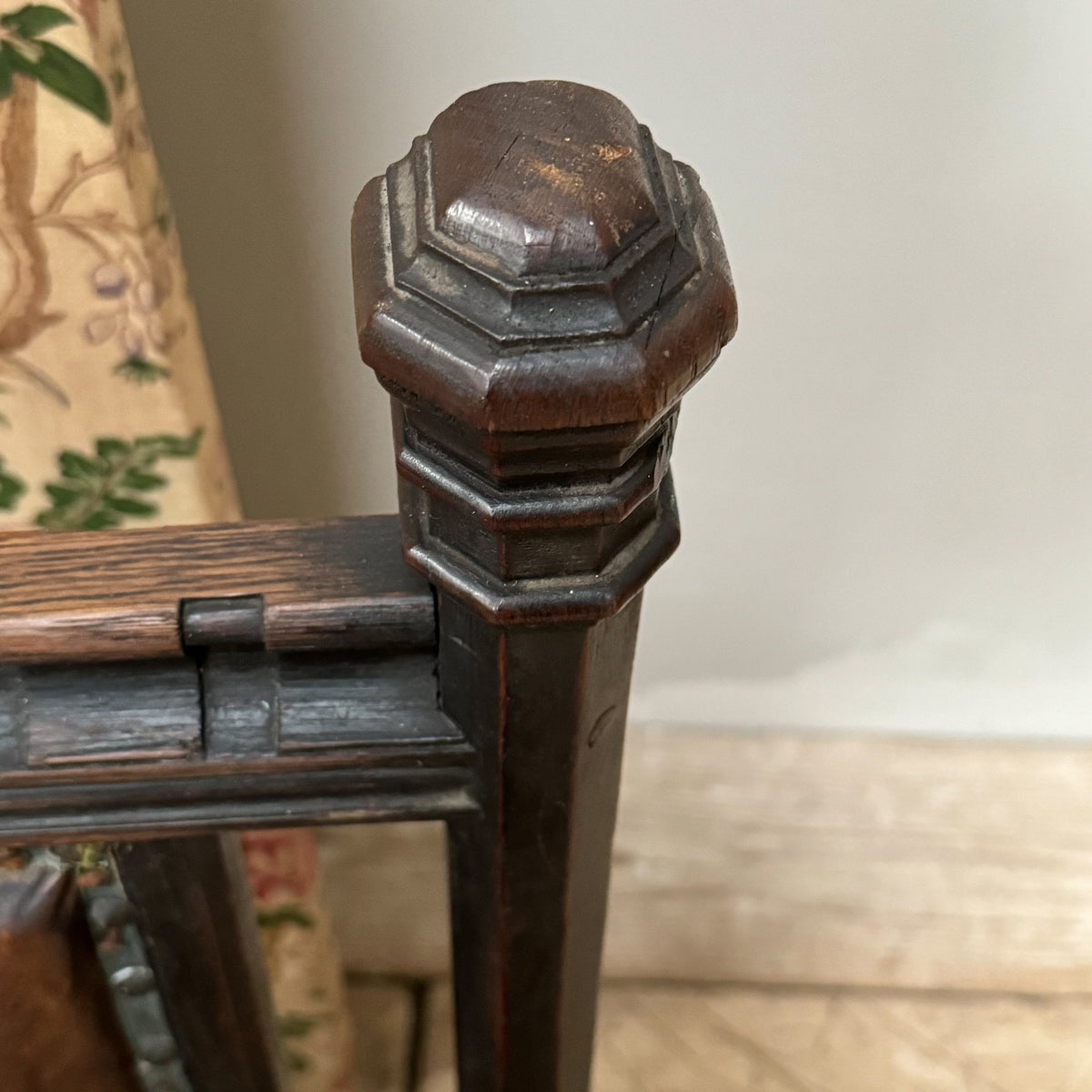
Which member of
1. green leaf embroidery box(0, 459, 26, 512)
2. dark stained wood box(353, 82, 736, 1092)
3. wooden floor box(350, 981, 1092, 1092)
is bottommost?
wooden floor box(350, 981, 1092, 1092)

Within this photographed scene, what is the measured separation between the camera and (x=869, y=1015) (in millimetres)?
948

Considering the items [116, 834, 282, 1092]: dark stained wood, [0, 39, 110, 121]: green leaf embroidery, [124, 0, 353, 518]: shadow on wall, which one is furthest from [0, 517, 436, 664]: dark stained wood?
[124, 0, 353, 518]: shadow on wall

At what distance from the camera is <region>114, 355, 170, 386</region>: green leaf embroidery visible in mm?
562

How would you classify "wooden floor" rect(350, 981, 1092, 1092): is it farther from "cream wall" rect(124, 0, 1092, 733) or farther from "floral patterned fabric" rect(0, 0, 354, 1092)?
"floral patterned fabric" rect(0, 0, 354, 1092)

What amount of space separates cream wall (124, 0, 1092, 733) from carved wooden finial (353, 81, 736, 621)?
0.35m

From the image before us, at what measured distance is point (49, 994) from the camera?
0.42m

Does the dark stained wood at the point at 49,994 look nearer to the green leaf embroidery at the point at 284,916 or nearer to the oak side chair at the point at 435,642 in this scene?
the oak side chair at the point at 435,642

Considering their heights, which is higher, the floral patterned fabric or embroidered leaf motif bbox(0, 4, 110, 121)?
embroidered leaf motif bbox(0, 4, 110, 121)

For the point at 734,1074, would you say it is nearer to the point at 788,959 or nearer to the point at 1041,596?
the point at 788,959

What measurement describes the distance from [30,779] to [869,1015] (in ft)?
2.58

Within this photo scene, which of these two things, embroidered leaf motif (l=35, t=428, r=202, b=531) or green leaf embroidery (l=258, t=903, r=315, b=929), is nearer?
embroidered leaf motif (l=35, t=428, r=202, b=531)

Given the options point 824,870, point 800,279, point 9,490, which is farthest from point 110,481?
point 824,870

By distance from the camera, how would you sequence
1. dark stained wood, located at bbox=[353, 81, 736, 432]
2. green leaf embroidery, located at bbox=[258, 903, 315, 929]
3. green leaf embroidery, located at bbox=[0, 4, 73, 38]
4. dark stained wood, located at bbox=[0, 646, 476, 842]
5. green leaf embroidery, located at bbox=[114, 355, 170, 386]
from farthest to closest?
green leaf embroidery, located at bbox=[258, 903, 315, 929] → green leaf embroidery, located at bbox=[114, 355, 170, 386] → green leaf embroidery, located at bbox=[0, 4, 73, 38] → dark stained wood, located at bbox=[0, 646, 476, 842] → dark stained wood, located at bbox=[353, 81, 736, 432]

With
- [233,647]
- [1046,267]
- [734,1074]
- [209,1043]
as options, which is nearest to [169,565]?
[233,647]
